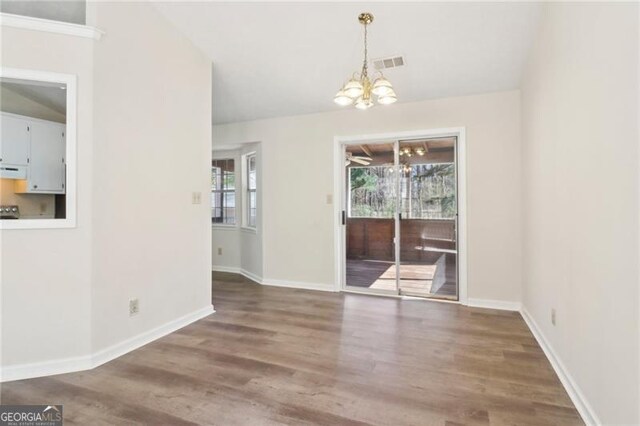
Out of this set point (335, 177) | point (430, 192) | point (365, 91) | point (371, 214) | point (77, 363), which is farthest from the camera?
point (371, 214)

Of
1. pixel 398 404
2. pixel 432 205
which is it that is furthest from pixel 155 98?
pixel 432 205

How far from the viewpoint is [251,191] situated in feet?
18.0

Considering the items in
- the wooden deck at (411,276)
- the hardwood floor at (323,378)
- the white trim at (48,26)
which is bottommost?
the hardwood floor at (323,378)

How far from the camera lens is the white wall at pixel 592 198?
1.30 meters

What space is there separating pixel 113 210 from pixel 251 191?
3.07 m

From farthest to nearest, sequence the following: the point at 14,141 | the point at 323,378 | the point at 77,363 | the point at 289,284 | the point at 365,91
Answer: the point at 289,284, the point at 14,141, the point at 365,91, the point at 77,363, the point at 323,378

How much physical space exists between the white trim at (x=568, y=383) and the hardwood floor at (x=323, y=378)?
0.04 metres

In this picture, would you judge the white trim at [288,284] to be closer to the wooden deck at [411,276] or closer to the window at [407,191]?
the wooden deck at [411,276]

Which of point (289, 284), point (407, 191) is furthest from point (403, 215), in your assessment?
point (289, 284)

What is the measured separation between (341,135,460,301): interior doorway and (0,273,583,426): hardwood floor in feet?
3.49

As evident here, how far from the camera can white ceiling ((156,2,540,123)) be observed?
2680 mm

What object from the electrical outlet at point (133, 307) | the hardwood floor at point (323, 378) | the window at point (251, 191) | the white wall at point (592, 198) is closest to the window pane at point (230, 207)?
the window at point (251, 191)

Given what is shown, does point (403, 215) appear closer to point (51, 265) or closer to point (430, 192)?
point (430, 192)

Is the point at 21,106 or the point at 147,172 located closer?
the point at 147,172
